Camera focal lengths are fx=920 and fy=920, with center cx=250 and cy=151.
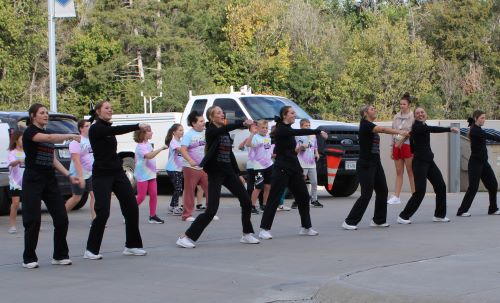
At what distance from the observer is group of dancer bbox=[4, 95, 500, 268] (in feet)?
33.9

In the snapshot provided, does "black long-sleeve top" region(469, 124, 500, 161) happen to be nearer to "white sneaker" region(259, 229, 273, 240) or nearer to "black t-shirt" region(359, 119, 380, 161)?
"black t-shirt" region(359, 119, 380, 161)

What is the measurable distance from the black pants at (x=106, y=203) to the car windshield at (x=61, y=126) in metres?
6.05

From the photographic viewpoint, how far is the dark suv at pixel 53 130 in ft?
50.6

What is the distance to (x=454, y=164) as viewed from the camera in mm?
21141

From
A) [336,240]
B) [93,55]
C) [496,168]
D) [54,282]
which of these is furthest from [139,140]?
[93,55]

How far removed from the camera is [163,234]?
13.4 metres

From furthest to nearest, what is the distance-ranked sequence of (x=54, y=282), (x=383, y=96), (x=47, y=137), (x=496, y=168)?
(x=383, y=96) → (x=496, y=168) → (x=47, y=137) → (x=54, y=282)

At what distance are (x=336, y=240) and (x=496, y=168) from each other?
423 inches

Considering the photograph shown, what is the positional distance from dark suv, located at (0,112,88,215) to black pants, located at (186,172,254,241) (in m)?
4.88

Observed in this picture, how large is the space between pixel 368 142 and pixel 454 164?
8.42 metres

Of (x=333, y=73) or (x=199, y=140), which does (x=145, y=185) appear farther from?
(x=333, y=73)

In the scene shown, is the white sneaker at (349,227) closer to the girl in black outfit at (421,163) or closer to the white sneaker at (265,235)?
the girl in black outfit at (421,163)

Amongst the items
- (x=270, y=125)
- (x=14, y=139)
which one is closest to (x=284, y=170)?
(x=14, y=139)

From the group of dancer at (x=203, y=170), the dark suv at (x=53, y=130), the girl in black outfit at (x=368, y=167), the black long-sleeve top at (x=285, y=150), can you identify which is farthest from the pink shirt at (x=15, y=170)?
the girl in black outfit at (x=368, y=167)
